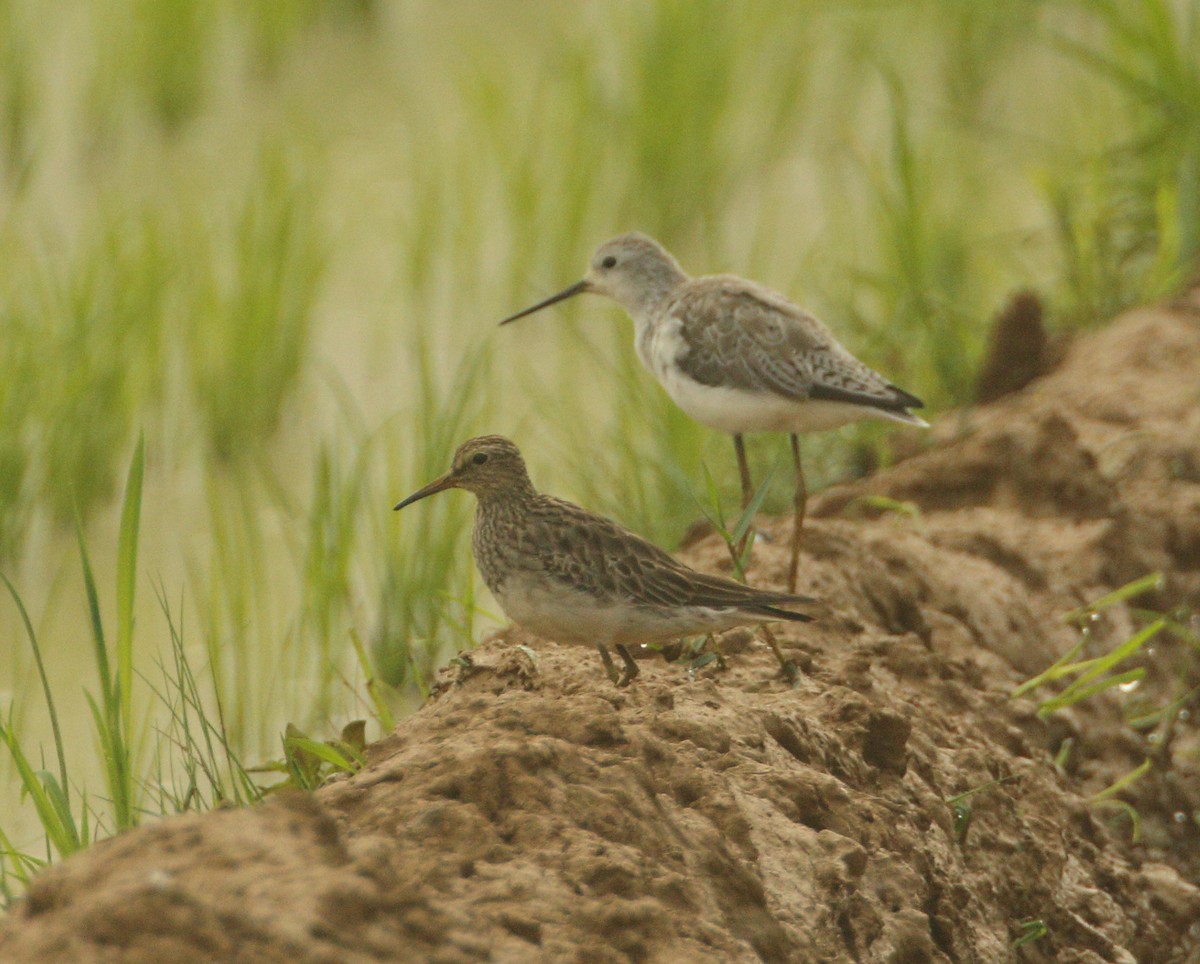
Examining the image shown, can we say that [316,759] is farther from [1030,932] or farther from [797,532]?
[1030,932]

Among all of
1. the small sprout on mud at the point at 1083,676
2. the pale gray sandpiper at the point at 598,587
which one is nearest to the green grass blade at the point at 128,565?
the pale gray sandpiper at the point at 598,587

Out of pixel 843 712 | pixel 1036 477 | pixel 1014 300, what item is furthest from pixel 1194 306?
pixel 843 712

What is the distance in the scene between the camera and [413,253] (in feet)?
22.5

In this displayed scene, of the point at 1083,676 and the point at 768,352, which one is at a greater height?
the point at 768,352

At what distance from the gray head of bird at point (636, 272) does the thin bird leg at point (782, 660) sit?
1740 millimetres

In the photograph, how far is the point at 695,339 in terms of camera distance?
4.80m

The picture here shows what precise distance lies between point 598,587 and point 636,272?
6.81 feet

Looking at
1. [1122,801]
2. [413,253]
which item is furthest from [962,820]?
[413,253]

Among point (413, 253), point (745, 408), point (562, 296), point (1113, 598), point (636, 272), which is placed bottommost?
point (1113, 598)

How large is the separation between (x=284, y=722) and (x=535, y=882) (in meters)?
2.14

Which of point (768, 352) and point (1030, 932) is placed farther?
point (768, 352)

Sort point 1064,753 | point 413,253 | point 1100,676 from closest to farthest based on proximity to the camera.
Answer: point 1064,753
point 1100,676
point 413,253

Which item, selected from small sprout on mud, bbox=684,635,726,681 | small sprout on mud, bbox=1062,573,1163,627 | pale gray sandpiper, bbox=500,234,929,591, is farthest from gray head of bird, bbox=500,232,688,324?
small sprout on mud, bbox=684,635,726,681

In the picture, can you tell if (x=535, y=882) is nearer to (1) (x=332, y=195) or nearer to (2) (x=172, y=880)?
(2) (x=172, y=880)
